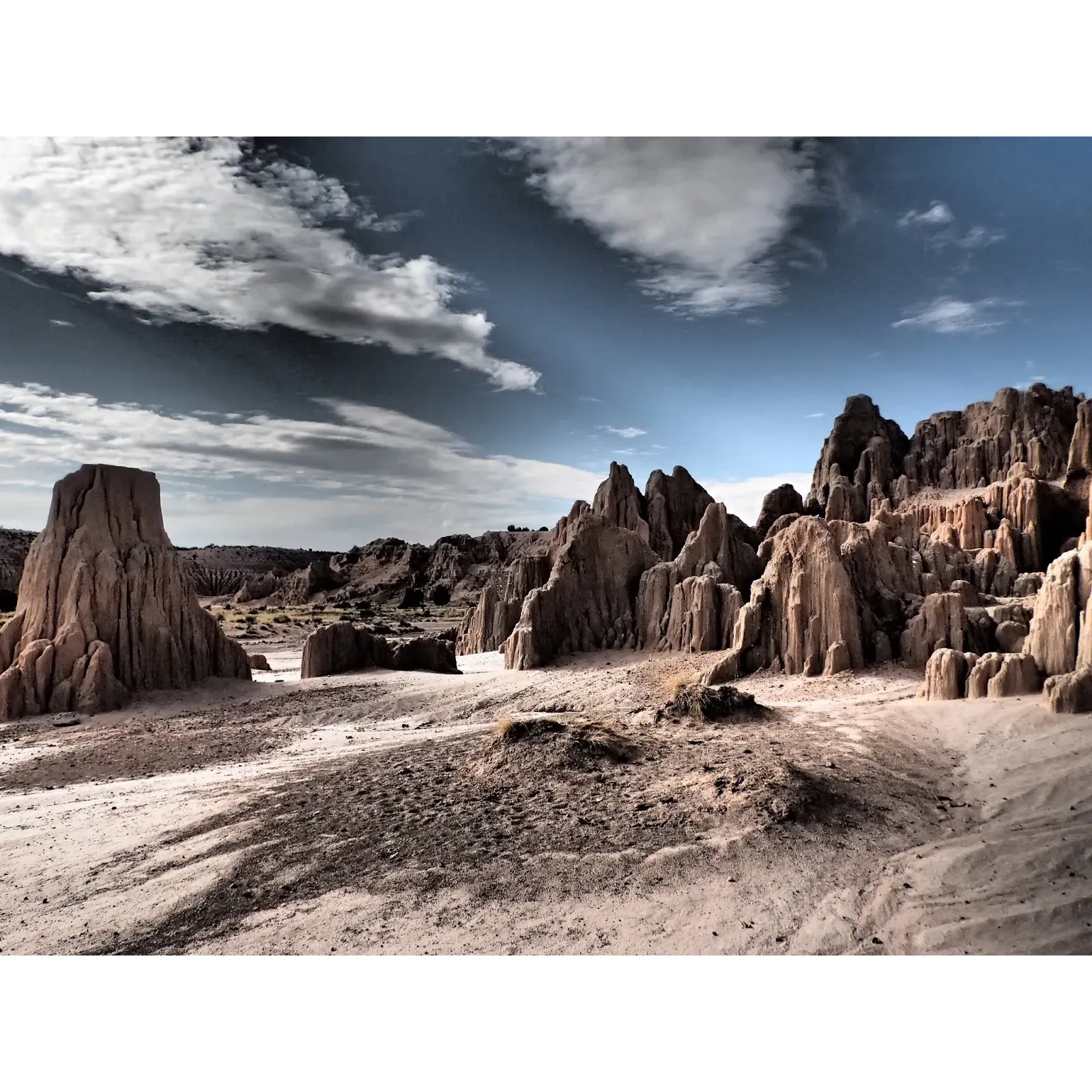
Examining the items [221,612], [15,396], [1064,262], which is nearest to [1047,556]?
[1064,262]

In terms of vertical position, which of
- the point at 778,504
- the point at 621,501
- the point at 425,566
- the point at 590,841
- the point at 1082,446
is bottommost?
the point at 590,841

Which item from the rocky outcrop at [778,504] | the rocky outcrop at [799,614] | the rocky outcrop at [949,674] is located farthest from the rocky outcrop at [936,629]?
the rocky outcrop at [778,504]

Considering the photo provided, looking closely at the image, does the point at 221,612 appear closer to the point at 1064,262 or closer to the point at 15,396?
the point at 15,396

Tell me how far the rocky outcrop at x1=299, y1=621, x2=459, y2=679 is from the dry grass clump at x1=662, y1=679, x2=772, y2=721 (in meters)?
7.71

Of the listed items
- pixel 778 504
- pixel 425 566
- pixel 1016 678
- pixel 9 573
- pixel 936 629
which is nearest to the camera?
pixel 1016 678

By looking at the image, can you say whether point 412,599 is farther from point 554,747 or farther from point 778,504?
point 554,747

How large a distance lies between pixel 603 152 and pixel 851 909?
19.8ft

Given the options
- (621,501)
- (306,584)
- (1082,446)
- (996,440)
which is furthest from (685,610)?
(306,584)

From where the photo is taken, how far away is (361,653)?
15367 millimetres

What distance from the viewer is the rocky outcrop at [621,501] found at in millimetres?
27531

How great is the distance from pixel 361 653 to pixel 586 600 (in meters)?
5.40

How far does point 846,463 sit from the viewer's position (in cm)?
4391

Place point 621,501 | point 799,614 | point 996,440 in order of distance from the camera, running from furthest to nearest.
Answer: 1. point 996,440
2. point 621,501
3. point 799,614

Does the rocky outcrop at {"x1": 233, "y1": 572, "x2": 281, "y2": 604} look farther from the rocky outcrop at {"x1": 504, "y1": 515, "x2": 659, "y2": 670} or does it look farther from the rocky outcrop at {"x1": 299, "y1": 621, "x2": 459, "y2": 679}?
the rocky outcrop at {"x1": 504, "y1": 515, "x2": 659, "y2": 670}
